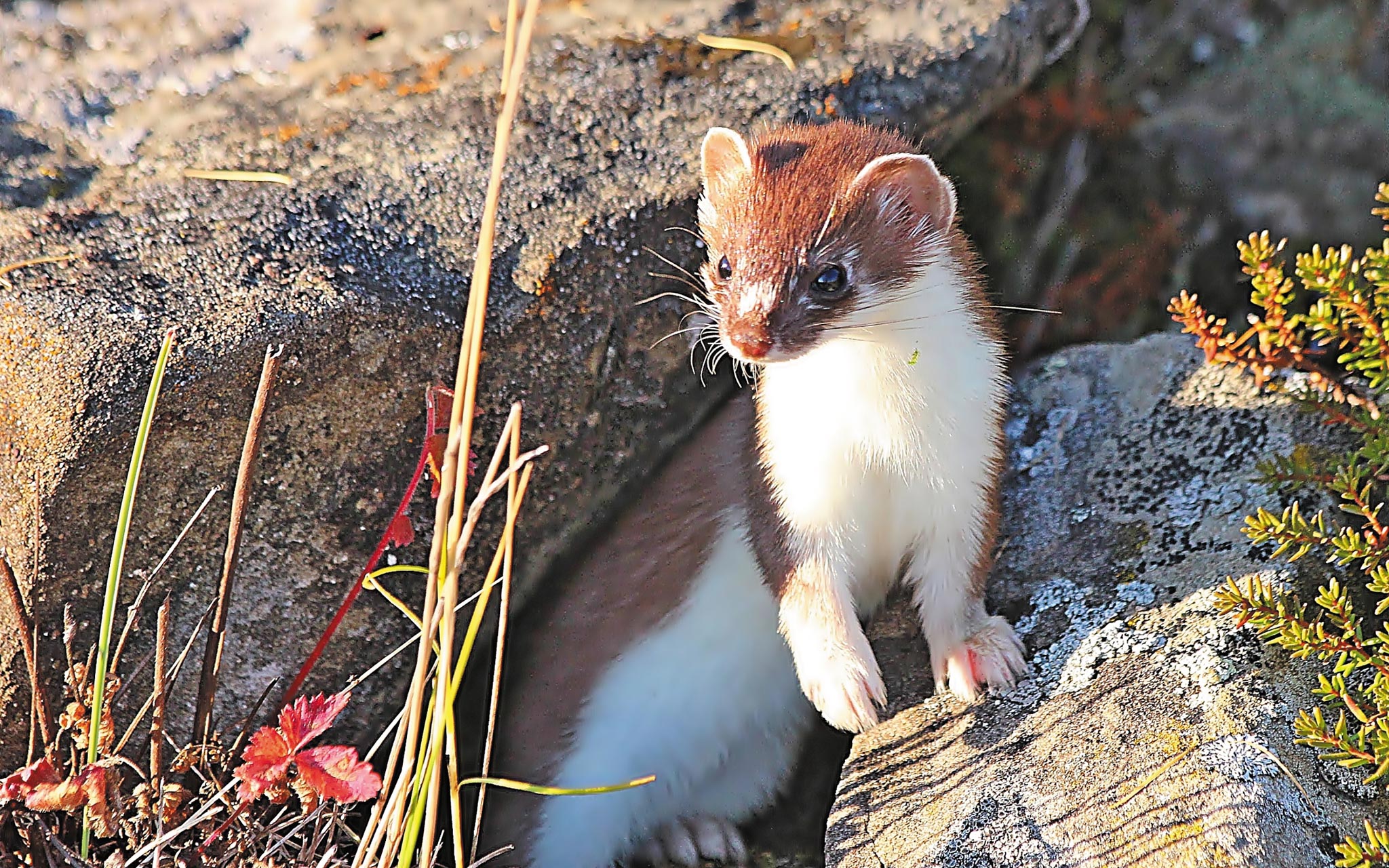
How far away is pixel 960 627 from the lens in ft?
7.83

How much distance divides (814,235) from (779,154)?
0.64ft

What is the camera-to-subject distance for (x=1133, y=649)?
87.0 inches

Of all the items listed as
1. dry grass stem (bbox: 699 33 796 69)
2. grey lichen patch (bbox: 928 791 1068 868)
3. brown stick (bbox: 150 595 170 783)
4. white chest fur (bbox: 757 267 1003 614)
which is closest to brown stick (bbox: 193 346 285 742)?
brown stick (bbox: 150 595 170 783)

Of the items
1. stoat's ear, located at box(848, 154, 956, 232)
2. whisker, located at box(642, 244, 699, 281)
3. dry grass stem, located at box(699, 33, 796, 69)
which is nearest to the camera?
stoat's ear, located at box(848, 154, 956, 232)

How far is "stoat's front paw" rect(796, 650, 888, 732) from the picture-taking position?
231 cm

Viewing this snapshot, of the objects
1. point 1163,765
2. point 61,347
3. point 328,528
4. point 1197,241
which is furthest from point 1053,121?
point 61,347

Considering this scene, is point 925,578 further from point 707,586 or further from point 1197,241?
point 1197,241

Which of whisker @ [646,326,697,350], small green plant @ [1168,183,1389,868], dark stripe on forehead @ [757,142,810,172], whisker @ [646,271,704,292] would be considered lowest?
small green plant @ [1168,183,1389,868]

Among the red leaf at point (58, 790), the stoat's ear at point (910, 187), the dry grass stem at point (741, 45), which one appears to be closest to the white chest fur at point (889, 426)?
the stoat's ear at point (910, 187)

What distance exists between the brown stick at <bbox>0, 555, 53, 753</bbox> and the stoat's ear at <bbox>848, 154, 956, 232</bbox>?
151 centimetres

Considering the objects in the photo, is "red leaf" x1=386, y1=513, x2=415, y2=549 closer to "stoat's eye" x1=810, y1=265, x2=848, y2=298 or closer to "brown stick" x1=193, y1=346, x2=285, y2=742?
"brown stick" x1=193, y1=346, x2=285, y2=742

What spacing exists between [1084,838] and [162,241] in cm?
201

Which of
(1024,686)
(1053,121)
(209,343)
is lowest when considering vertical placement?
(1024,686)

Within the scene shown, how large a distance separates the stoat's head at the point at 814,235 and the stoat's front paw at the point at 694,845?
1.30m
